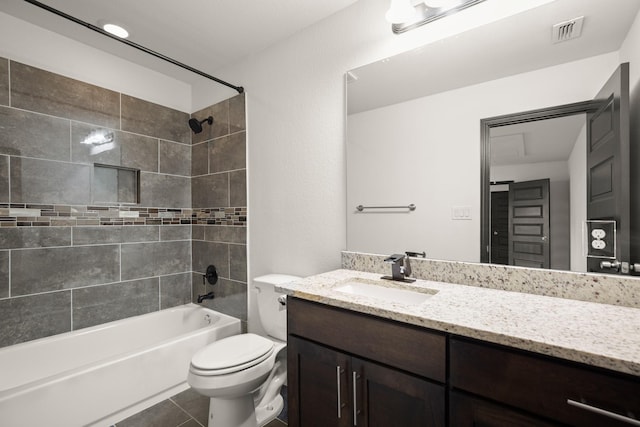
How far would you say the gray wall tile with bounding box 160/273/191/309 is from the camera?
8.43 feet

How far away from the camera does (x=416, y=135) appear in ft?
4.99

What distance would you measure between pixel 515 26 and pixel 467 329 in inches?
50.5

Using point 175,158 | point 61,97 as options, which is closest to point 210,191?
point 175,158

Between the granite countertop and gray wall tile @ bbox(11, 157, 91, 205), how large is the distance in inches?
72.0

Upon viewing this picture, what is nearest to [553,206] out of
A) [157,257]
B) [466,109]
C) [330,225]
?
[466,109]

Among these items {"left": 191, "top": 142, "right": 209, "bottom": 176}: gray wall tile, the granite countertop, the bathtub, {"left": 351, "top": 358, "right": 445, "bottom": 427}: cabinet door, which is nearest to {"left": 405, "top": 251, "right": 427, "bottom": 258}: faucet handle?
the granite countertop

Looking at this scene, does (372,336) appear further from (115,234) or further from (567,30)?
(115,234)

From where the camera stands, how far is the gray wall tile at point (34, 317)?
5.98ft

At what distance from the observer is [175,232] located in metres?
2.66

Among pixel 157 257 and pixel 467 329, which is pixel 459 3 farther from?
pixel 157 257

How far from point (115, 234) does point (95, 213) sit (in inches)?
8.2

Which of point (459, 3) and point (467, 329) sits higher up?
point (459, 3)

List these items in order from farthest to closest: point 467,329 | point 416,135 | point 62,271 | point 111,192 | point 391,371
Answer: point 111,192 → point 62,271 → point 416,135 → point 391,371 → point 467,329

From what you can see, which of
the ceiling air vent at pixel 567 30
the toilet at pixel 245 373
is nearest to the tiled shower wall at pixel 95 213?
the toilet at pixel 245 373
